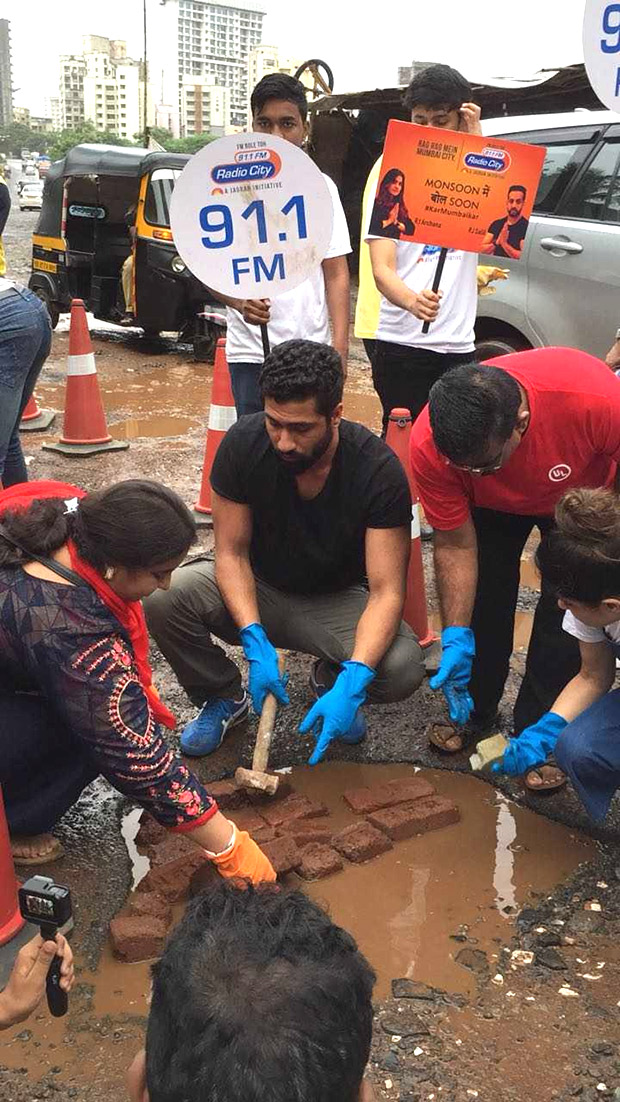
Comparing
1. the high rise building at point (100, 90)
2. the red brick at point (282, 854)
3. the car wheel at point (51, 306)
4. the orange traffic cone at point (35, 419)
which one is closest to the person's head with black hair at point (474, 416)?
the red brick at point (282, 854)

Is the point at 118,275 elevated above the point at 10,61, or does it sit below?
below

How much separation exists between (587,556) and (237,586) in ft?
3.80

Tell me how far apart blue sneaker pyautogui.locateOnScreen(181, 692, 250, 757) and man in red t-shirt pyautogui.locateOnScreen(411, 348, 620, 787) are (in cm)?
69

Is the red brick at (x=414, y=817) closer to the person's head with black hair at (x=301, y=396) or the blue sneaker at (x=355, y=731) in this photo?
the blue sneaker at (x=355, y=731)

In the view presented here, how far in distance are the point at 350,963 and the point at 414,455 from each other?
2.00m

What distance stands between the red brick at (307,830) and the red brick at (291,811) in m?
0.01

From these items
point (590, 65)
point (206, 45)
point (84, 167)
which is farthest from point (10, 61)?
point (590, 65)

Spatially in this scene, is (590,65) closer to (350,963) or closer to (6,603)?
(6,603)

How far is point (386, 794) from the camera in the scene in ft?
9.25

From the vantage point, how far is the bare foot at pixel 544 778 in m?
2.89

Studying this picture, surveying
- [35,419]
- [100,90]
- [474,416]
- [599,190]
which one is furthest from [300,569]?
[100,90]

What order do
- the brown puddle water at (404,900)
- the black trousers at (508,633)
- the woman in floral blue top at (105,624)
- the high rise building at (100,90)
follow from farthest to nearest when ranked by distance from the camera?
the high rise building at (100,90) < the black trousers at (508,633) < the woman in floral blue top at (105,624) < the brown puddle water at (404,900)

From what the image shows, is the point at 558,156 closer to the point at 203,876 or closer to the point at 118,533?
the point at 118,533

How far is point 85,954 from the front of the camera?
7.34ft
